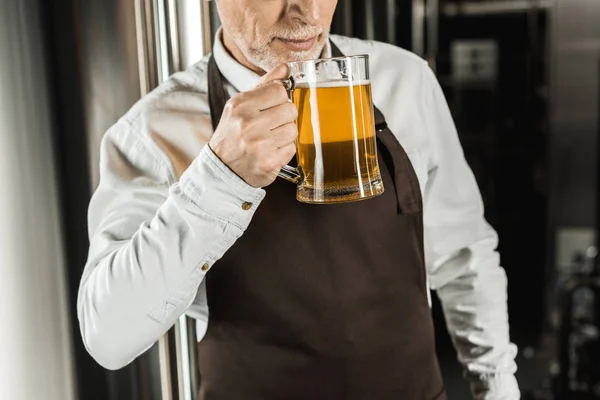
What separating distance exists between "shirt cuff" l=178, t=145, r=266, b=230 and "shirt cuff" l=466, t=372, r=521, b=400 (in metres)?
0.64

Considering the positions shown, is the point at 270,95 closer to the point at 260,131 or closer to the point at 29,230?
the point at 260,131

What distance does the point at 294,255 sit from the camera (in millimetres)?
1117

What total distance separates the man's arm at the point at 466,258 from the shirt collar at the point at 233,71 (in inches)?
13.8

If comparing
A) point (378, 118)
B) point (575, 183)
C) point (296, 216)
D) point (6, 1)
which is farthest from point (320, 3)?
point (575, 183)

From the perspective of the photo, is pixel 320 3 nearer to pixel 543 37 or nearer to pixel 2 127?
pixel 2 127

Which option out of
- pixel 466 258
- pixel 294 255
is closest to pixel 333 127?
pixel 294 255

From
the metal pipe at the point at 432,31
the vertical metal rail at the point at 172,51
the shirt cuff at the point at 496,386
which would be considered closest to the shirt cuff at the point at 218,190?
the vertical metal rail at the point at 172,51

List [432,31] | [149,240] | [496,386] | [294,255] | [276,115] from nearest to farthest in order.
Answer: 1. [276,115]
2. [149,240]
3. [294,255]
4. [496,386]
5. [432,31]

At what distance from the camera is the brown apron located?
3.66 feet

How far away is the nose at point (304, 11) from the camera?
3.44 ft

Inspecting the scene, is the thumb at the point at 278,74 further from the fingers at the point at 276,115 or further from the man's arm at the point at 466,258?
the man's arm at the point at 466,258

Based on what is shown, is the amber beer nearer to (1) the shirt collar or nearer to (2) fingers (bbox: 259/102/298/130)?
(2) fingers (bbox: 259/102/298/130)

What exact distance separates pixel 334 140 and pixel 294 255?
0.93 ft

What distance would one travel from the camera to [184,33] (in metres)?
1.30
